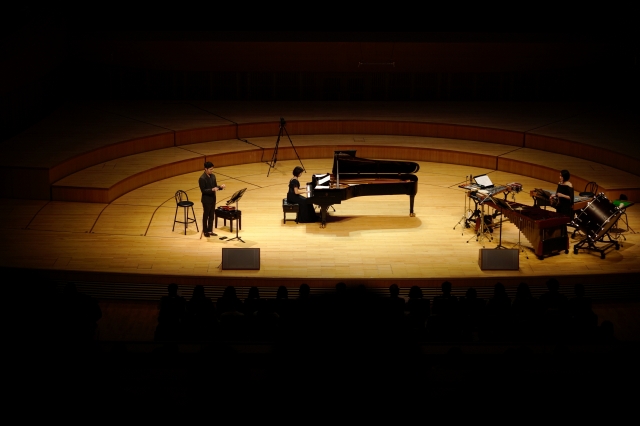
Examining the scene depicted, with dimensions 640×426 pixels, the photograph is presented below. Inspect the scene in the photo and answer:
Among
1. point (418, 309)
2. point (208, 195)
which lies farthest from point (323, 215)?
point (418, 309)

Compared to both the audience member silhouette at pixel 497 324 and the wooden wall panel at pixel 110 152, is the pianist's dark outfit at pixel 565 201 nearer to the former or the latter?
the audience member silhouette at pixel 497 324

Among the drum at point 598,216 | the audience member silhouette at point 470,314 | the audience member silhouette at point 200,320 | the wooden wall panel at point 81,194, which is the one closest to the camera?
the audience member silhouette at point 200,320

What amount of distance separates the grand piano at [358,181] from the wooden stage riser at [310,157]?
89.8 inches

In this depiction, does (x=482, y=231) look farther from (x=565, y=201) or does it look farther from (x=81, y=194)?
(x=81, y=194)

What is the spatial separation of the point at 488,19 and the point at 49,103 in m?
6.95

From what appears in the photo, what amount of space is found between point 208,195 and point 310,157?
3.53 m

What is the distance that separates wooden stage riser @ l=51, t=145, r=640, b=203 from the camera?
8.82 meters

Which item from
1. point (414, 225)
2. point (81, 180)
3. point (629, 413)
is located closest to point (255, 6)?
point (81, 180)

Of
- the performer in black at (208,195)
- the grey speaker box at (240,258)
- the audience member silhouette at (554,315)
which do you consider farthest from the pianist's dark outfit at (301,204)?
the audience member silhouette at (554,315)

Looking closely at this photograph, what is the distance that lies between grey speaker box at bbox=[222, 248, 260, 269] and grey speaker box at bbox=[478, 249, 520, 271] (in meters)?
1.97

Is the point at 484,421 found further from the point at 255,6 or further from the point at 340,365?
the point at 255,6

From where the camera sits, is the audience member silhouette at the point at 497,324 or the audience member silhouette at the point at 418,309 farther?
the audience member silhouette at the point at 418,309

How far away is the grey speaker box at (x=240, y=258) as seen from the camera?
6.82 meters

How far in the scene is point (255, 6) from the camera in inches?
499
